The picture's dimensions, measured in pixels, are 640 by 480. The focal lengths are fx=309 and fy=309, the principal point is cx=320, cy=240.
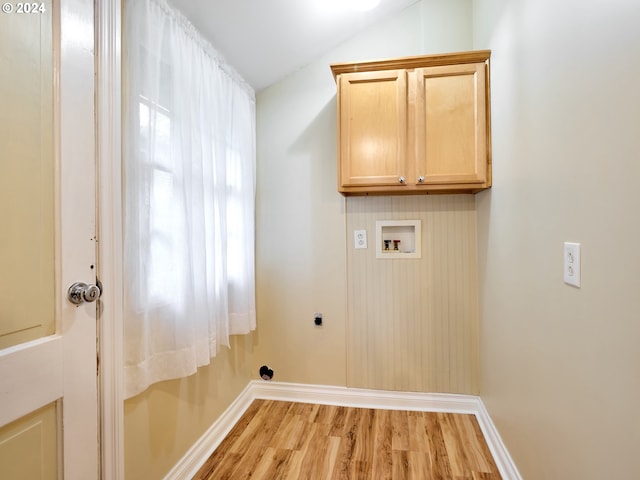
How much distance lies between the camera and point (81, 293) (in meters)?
0.99

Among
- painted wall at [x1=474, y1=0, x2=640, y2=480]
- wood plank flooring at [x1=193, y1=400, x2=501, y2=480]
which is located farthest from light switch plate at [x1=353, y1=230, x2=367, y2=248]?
wood plank flooring at [x1=193, y1=400, x2=501, y2=480]

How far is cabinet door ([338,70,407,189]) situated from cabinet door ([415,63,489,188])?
0.35 ft

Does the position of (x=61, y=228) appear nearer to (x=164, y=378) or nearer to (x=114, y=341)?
(x=114, y=341)

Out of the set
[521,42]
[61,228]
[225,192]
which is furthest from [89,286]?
[521,42]

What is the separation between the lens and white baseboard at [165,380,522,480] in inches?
66.5

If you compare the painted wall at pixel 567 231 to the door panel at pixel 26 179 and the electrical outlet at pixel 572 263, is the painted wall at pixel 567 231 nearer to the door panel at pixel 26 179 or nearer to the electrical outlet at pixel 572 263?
the electrical outlet at pixel 572 263

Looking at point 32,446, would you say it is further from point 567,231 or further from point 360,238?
point 360,238

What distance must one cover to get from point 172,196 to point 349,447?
166cm

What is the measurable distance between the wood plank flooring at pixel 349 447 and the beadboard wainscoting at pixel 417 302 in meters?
0.25

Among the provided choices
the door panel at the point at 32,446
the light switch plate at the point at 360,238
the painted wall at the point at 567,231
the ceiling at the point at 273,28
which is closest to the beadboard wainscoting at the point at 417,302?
the light switch plate at the point at 360,238

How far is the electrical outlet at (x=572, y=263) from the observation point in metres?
0.97

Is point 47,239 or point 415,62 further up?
point 415,62

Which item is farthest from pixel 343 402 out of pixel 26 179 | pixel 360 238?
pixel 26 179

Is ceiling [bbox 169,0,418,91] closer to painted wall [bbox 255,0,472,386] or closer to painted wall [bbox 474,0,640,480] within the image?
painted wall [bbox 255,0,472,386]
